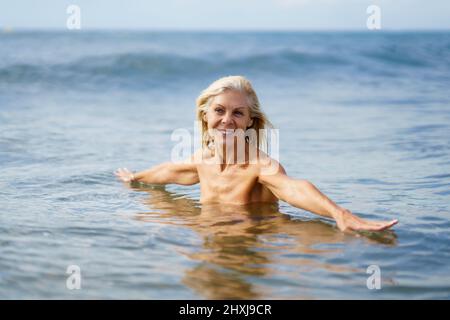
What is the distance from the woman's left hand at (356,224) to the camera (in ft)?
13.4

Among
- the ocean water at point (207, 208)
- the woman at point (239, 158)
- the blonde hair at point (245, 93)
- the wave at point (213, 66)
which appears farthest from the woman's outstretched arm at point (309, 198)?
the wave at point (213, 66)

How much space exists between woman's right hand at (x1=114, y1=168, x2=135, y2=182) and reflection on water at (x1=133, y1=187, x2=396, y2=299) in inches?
29.0

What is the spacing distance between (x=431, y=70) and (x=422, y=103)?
22.0ft

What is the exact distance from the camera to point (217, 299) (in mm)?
3270

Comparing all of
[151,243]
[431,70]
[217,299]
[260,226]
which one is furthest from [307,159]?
[431,70]

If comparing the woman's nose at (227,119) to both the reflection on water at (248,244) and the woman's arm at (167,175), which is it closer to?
the reflection on water at (248,244)

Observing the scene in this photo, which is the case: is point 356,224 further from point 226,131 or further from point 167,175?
point 167,175

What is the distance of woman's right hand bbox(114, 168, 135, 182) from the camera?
620 centimetres

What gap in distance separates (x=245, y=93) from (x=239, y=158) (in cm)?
49

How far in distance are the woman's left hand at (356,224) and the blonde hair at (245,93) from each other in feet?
3.30

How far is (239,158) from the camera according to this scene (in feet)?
16.4

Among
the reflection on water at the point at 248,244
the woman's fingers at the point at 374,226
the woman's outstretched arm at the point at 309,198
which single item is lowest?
the reflection on water at the point at 248,244

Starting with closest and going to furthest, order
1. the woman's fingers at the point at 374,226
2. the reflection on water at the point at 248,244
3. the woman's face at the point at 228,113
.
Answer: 1. the reflection on water at the point at 248,244
2. the woman's fingers at the point at 374,226
3. the woman's face at the point at 228,113

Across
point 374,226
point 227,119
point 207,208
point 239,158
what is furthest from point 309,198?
point 207,208
